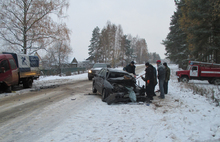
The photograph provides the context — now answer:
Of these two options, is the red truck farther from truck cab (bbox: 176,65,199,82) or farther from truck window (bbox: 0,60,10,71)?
truck window (bbox: 0,60,10,71)

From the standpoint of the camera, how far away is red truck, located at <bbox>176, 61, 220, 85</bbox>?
1517cm

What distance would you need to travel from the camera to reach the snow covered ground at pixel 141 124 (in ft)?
12.3

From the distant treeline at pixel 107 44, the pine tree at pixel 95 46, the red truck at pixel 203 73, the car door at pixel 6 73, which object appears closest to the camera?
the car door at pixel 6 73

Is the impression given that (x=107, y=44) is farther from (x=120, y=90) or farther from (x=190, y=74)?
(x=120, y=90)

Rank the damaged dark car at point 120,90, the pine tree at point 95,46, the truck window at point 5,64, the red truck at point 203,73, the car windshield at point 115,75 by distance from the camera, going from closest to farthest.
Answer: the damaged dark car at point 120,90, the car windshield at point 115,75, the truck window at point 5,64, the red truck at point 203,73, the pine tree at point 95,46

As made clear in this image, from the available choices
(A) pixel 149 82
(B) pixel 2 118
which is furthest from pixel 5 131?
(A) pixel 149 82

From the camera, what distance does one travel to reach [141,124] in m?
4.60

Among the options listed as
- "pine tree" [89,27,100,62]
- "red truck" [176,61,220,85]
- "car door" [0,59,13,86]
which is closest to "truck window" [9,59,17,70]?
"car door" [0,59,13,86]

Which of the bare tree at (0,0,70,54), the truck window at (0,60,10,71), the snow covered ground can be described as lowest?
the snow covered ground

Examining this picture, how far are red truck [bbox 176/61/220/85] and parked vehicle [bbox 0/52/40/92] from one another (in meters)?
14.5

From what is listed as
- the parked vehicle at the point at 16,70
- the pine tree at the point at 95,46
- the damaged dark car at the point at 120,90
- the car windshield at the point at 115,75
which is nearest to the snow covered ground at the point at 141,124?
the damaged dark car at the point at 120,90

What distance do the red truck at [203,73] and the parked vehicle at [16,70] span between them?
14.5 meters

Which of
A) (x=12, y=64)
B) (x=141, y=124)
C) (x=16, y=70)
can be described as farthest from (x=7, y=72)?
(x=141, y=124)

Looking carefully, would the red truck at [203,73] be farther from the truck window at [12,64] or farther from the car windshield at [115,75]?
the truck window at [12,64]
